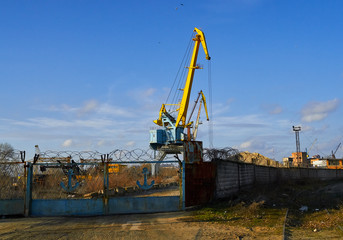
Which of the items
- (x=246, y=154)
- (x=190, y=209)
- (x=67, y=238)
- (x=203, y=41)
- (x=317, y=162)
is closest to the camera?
(x=67, y=238)

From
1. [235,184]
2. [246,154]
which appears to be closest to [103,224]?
[235,184]

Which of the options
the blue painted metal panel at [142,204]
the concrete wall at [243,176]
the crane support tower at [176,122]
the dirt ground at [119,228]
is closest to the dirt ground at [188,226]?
the dirt ground at [119,228]

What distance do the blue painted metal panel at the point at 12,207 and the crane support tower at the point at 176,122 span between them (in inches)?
1466

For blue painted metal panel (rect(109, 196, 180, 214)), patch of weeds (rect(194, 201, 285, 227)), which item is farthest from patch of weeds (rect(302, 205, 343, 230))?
blue painted metal panel (rect(109, 196, 180, 214))

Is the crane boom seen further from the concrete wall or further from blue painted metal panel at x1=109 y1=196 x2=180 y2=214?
blue painted metal panel at x1=109 y1=196 x2=180 y2=214

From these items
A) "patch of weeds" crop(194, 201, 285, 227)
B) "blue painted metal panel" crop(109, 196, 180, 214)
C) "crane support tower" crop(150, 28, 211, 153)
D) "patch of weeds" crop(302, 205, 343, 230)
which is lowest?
"patch of weeds" crop(302, 205, 343, 230)

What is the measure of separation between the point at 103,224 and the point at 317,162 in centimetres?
8941

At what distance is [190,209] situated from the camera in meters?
12.8

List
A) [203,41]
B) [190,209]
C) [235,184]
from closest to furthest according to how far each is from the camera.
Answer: [190,209], [235,184], [203,41]

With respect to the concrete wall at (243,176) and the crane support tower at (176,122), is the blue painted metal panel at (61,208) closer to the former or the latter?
the concrete wall at (243,176)

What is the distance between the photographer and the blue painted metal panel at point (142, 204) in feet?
39.6

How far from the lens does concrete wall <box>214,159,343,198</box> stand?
49.8ft

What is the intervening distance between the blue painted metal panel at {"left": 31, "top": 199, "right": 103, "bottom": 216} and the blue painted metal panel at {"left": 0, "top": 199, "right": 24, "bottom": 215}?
440 millimetres

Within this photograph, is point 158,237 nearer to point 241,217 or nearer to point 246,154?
point 241,217
